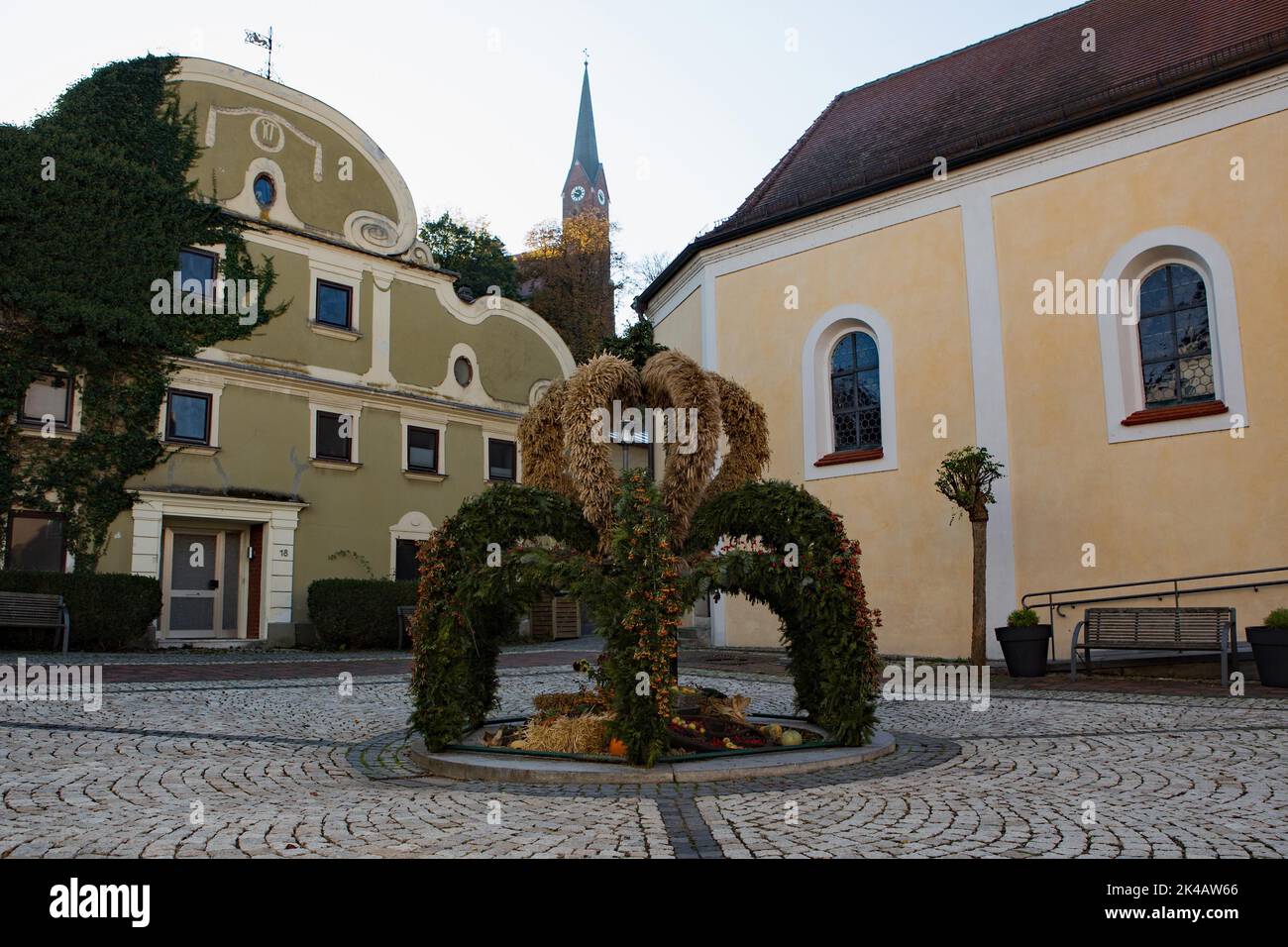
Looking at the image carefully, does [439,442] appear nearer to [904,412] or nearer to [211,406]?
[211,406]

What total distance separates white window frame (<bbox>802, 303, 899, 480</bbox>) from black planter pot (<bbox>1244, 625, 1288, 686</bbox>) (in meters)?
6.61

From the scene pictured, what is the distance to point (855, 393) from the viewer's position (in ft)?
55.1

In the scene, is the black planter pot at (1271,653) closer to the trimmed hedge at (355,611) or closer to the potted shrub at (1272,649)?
the potted shrub at (1272,649)

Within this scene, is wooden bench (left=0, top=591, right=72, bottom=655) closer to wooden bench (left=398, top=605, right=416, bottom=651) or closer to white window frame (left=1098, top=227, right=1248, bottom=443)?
wooden bench (left=398, top=605, right=416, bottom=651)

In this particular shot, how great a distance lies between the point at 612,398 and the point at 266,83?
18345 millimetres

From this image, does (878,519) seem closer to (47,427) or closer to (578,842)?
(578,842)

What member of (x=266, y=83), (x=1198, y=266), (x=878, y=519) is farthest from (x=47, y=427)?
(x=1198, y=266)

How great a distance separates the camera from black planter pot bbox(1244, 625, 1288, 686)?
984 cm

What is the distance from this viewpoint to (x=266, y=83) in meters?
21.4

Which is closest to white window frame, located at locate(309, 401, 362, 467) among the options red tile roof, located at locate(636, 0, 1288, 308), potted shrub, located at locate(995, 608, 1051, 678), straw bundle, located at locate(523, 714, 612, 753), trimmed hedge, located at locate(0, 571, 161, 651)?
trimmed hedge, located at locate(0, 571, 161, 651)

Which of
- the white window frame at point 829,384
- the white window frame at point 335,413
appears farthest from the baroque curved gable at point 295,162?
the white window frame at point 829,384
